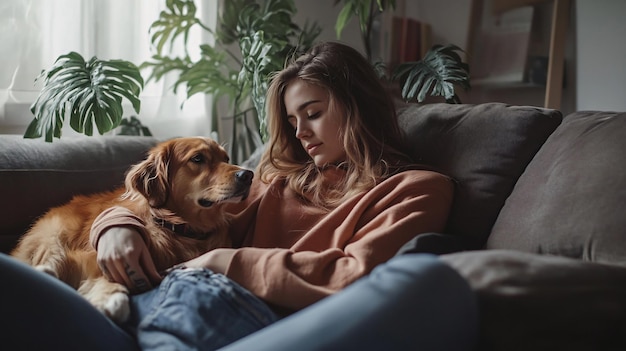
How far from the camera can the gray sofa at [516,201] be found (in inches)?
38.7

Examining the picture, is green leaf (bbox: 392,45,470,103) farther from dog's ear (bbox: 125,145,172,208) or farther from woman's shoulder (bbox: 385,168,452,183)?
dog's ear (bbox: 125,145,172,208)

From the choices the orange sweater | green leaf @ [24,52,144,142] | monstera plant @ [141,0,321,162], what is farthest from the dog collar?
monstera plant @ [141,0,321,162]

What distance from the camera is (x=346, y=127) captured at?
1.70 meters

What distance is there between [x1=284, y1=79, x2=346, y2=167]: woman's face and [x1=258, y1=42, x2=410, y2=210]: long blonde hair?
2 cm

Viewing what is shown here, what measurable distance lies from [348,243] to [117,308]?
1.77 feet

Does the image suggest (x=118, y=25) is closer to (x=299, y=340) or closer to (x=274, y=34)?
(x=274, y=34)

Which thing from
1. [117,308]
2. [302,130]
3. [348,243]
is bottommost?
[117,308]

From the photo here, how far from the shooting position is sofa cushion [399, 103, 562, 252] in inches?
62.4

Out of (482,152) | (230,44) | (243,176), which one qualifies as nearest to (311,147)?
(243,176)

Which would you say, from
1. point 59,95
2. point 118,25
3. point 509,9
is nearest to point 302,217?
point 59,95

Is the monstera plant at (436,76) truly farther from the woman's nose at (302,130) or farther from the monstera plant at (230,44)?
the woman's nose at (302,130)

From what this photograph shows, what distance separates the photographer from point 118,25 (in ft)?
8.66

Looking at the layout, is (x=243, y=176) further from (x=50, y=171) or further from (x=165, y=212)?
(x=50, y=171)

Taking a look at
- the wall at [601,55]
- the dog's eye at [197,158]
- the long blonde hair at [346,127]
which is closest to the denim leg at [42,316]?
the dog's eye at [197,158]
